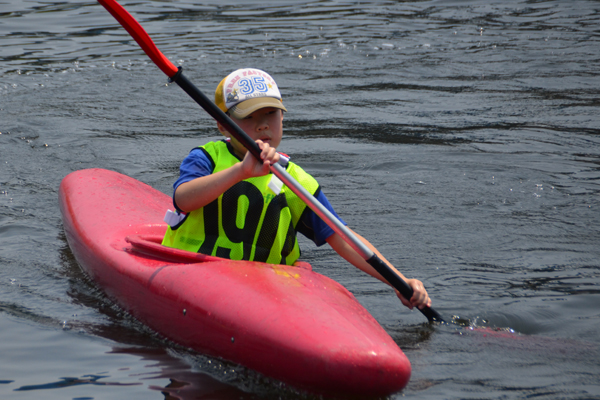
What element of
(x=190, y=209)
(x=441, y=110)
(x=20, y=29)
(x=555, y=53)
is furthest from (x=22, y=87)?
(x=555, y=53)

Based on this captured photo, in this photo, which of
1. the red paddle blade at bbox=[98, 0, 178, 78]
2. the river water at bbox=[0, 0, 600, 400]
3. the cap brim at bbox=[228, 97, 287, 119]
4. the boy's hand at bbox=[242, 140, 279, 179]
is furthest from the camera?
the cap brim at bbox=[228, 97, 287, 119]

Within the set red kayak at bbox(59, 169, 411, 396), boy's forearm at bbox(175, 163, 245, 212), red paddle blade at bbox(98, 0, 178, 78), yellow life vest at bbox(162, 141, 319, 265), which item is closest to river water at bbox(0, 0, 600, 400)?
red kayak at bbox(59, 169, 411, 396)

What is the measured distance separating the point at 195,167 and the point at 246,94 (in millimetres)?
368

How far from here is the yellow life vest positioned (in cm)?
279

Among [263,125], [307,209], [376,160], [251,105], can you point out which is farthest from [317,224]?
[376,160]

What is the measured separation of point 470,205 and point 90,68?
6.03 m

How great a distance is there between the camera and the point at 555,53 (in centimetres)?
964

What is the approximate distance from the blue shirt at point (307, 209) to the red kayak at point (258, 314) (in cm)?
23

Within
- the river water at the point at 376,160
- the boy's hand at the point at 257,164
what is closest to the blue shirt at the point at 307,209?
the boy's hand at the point at 257,164

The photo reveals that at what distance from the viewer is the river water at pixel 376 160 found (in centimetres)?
258

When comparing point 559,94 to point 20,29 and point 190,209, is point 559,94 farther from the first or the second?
point 20,29

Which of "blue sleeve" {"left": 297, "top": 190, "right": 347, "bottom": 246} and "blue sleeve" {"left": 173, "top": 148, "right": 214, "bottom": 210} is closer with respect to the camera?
"blue sleeve" {"left": 173, "top": 148, "right": 214, "bottom": 210}

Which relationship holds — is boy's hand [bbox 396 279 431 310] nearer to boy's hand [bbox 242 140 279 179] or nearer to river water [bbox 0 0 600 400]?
river water [bbox 0 0 600 400]

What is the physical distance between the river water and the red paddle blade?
1.10 meters
